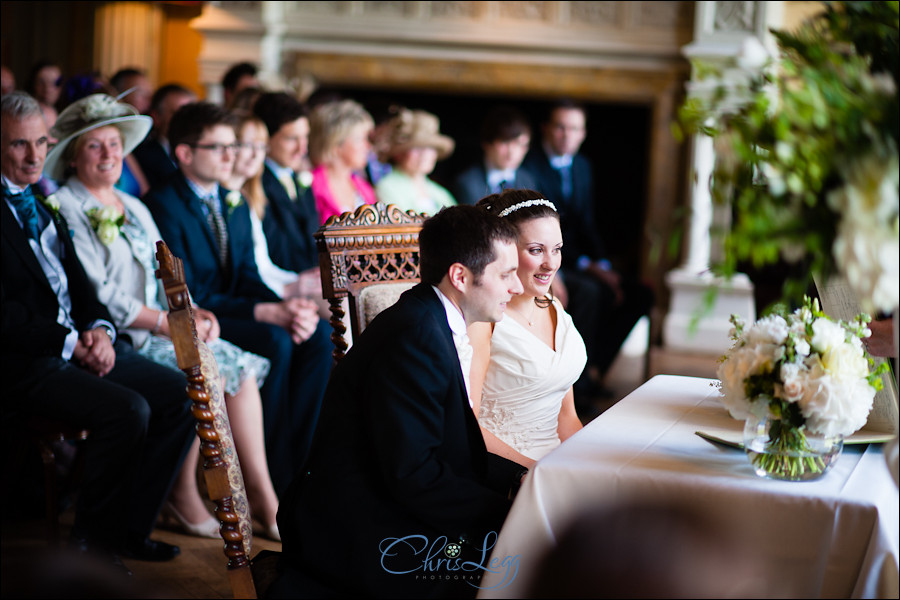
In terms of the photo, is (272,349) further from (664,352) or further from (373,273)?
(664,352)

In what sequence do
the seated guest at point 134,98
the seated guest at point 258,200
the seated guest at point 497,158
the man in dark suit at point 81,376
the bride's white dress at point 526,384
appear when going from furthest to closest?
the seated guest at point 497,158 → the seated guest at point 134,98 → the seated guest at point 258,200 → the man in dark suit at point 81,376 → the bride's white dress at point 526,384

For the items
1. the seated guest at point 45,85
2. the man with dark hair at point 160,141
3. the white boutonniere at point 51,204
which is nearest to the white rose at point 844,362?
the white boutonniere at point 51,204

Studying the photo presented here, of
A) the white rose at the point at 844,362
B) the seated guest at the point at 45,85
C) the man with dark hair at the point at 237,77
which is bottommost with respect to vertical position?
the white rose at the point at 844,362

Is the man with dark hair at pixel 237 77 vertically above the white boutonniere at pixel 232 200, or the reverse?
the man with dark hair at pixel 237 77

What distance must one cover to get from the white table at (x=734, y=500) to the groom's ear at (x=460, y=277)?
38 centimetres

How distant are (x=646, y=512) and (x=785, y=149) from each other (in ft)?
2.16

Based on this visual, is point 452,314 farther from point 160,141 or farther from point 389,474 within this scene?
point 160,141

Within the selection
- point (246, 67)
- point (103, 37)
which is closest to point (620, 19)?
point (246, 67)

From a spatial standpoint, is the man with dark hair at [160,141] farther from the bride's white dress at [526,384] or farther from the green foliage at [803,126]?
the green foliage at [803,126]

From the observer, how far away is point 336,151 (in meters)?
4.61

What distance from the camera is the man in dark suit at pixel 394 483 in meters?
1.77

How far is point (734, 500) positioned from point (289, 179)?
316 cm

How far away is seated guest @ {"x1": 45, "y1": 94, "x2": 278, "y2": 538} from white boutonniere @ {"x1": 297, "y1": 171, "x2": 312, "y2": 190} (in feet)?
3.82

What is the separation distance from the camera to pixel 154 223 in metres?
3.41
